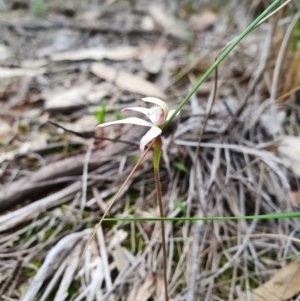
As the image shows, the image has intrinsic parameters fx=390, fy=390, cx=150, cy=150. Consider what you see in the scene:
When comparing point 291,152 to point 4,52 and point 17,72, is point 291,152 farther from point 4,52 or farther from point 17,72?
point 4,52

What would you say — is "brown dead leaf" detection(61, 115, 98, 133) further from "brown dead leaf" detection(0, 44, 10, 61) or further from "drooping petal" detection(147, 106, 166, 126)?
"drooping petal" detection(147, 106, 166, 126)

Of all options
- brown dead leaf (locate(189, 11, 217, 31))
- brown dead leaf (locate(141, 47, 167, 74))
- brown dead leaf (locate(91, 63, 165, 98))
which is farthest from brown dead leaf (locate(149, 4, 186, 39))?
brown dead leaf (locate(91, 63, 165, 98))

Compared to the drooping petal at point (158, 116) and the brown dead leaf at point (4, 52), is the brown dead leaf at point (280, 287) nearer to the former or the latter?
the drooping petal at point (158, 116)

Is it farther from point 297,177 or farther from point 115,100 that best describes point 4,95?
point 297,177

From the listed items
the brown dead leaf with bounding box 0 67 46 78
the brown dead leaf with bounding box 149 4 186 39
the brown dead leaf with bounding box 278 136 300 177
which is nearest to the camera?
the brown dead leaf with bounding box 278 136 300 177

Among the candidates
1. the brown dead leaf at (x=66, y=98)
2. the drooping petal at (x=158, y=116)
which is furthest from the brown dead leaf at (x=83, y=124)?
the drooping petal at (x=158, y=116)
